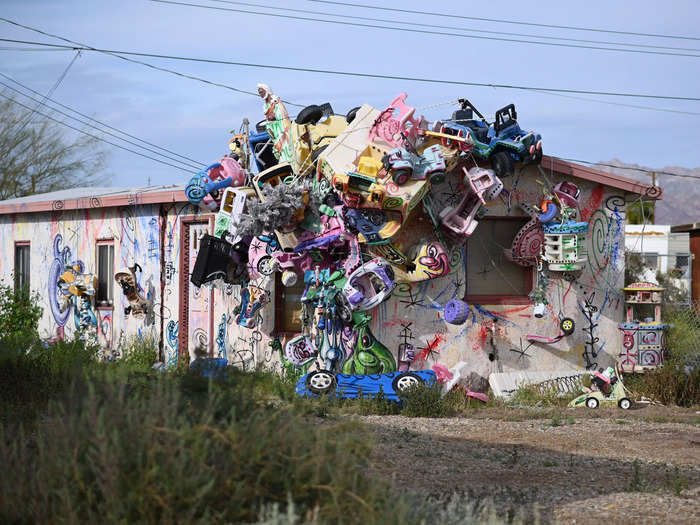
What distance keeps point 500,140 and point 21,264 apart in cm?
1175

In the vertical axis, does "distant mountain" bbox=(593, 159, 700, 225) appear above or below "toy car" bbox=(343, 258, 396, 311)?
above

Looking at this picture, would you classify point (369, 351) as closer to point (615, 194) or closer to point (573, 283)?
point (573, 283)

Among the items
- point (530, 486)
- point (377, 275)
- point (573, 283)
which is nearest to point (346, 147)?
point (377, 275)

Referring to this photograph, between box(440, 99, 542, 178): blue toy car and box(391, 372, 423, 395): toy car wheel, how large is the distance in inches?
122

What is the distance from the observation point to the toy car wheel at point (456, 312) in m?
12.8

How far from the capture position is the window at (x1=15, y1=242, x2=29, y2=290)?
1969cm

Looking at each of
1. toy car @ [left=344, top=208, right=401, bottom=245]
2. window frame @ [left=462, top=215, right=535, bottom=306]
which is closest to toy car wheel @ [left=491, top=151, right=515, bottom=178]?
window frame @ [left=462, top=215, right=535, bottom=306]

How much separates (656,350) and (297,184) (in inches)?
225

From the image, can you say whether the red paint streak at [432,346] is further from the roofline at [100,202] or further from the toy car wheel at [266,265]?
the roofline at [100,202]

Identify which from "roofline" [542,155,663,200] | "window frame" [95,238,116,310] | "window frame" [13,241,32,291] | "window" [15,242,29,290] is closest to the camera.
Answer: "roofline" [542,155,663,200]

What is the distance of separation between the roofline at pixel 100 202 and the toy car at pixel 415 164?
434 cm

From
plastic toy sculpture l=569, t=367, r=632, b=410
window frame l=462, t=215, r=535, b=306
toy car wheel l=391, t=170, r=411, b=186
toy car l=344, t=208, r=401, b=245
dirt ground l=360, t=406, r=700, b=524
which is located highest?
toy car wheel l=391, t=170, r=411, b=186

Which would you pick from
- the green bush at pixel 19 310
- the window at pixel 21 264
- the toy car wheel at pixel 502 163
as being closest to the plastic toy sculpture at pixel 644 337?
the toy car wheel at pixel 502 163

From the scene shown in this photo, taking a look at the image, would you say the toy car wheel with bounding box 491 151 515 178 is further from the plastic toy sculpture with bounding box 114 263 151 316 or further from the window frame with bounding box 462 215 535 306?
the plastic toy sculpture with bounding box 114 263 151 316
